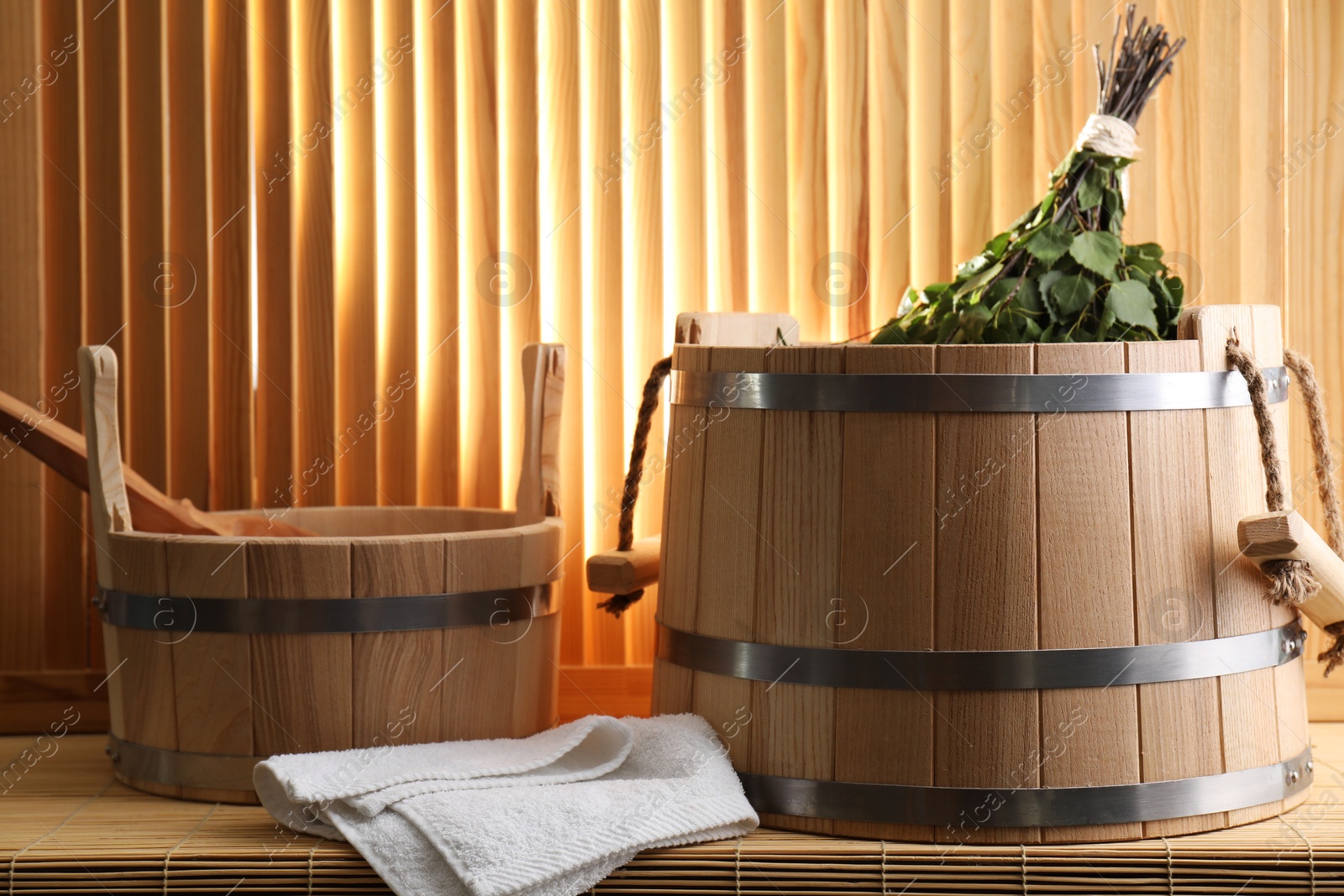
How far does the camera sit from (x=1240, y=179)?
189 cm

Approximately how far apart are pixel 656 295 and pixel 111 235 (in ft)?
2.88

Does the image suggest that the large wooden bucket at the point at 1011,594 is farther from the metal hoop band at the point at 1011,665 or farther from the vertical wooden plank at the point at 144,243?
the vertical wooden plank at the point at 144,243

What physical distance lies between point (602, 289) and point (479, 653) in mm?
677

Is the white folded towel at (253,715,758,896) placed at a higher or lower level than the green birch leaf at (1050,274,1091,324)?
lower

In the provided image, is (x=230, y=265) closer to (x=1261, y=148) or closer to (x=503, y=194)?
(x=503, y=194)

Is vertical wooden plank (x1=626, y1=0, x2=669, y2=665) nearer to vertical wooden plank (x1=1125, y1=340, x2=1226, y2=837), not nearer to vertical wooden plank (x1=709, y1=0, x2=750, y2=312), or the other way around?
vertical wooden plank (x1=709, y1=0, x2=750, y2=312)

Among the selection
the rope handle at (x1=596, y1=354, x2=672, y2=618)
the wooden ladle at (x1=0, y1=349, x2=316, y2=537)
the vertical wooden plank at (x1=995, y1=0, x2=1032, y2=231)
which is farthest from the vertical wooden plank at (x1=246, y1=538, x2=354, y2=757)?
the vertical wooden plank at (x1=995, y1=0, x2=1032, y2=231)

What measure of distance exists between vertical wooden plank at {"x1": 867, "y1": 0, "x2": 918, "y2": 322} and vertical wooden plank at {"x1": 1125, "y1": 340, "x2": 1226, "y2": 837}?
66 centimetres

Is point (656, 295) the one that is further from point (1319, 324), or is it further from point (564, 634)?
point (1319, 324)

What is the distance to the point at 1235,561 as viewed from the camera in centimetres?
133

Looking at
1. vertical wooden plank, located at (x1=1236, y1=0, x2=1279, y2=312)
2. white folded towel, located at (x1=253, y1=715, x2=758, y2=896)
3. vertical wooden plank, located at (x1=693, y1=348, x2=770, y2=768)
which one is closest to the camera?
white folded towel, located at (x1=253, y1=715, x2=758, y2=896)

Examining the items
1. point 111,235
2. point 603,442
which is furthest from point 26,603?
point 603,442

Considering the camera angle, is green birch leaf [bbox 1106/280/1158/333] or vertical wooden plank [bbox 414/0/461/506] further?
vertical wooden plank [bbox 414/0/461/506]

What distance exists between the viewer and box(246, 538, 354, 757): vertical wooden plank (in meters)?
1.43
